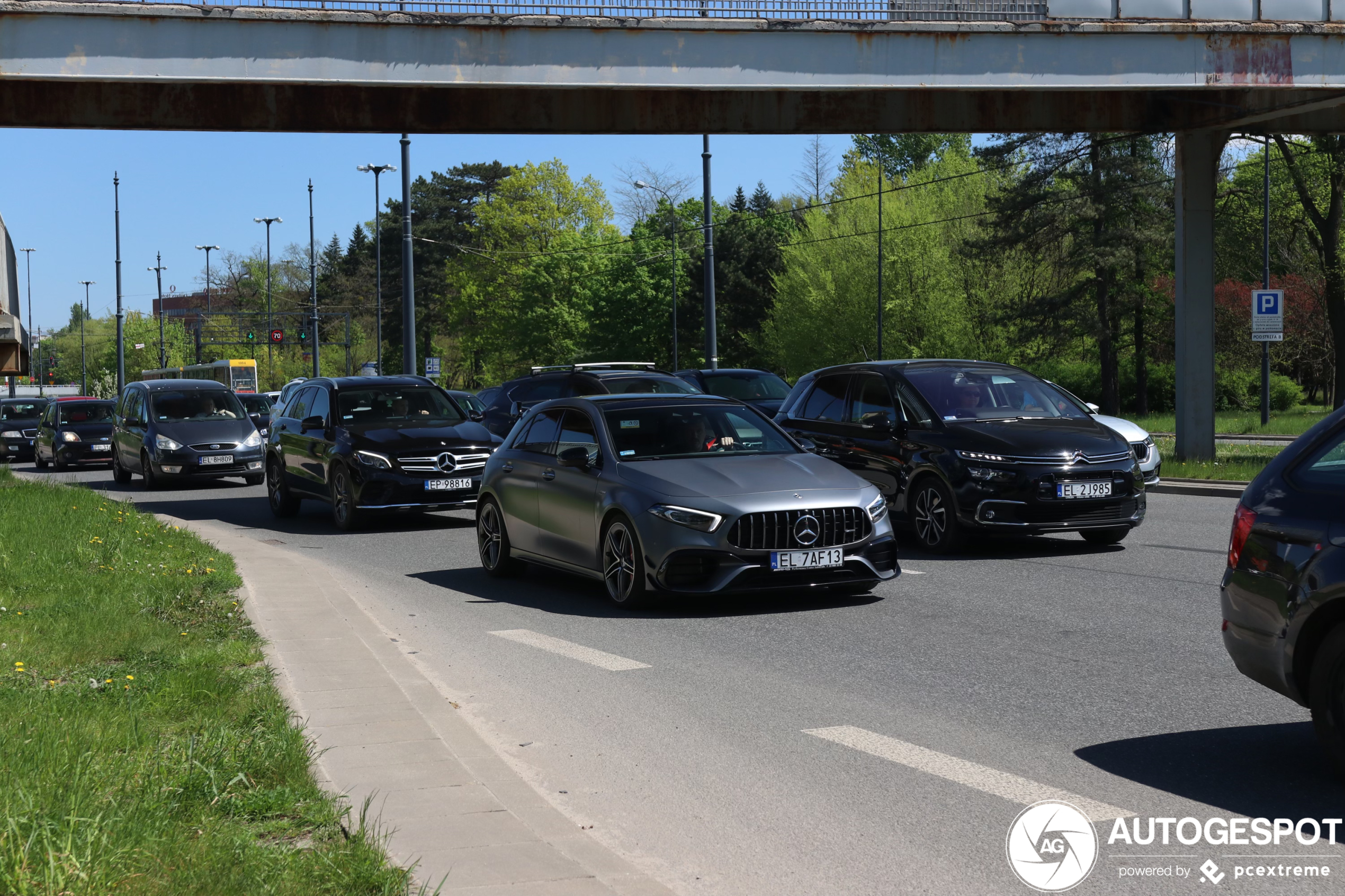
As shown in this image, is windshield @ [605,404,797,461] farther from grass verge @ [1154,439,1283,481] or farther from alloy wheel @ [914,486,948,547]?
grass verge @ [1154,439,1283,481]

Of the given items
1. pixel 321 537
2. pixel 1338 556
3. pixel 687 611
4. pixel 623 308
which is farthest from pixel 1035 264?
pixel 1338 556

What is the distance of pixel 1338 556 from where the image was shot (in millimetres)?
5141

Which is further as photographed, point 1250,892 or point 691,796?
point 691,796

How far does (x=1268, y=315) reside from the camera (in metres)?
26.4

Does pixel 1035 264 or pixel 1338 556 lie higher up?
pixel 1035 264

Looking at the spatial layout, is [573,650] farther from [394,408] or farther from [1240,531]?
[394,408]

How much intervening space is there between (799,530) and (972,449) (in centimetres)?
342

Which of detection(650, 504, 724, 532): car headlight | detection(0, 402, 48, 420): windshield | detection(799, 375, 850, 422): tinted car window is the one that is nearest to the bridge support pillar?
detection(799, 375, 850, 422): tinted car window

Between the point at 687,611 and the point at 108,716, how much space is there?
472 centimetres

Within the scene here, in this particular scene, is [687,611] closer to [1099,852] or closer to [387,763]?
[387,763]

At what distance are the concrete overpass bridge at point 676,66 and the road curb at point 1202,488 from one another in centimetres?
577

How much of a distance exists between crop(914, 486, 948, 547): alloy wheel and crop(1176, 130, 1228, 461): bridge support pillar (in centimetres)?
1237

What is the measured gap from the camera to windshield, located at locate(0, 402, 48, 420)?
132 feet

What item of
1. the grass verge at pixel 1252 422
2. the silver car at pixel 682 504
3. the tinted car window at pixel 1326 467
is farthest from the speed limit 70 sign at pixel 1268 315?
the tinted car window at pixel 1326 467
